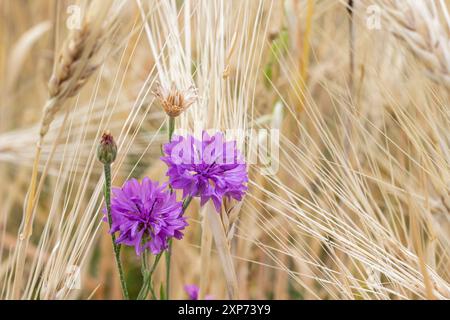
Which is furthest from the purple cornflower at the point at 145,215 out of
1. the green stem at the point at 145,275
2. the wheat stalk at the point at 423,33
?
the wheat stalk at the point at 423,33

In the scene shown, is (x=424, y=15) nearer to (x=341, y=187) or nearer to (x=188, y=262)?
(x=341, y=187)

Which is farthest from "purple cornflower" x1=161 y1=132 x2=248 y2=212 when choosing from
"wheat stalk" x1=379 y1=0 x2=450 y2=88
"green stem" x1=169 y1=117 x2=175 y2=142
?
"wheat stalk" x1=379 y1=0 x2=450 y2=88

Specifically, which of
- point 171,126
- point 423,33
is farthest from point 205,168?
point 423,33

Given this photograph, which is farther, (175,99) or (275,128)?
(275,128)

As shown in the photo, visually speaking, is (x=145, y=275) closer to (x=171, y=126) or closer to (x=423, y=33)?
(x=171, y=126)

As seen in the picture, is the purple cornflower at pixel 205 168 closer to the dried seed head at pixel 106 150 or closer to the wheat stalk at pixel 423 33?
the dried seed head at pixel 106 150
